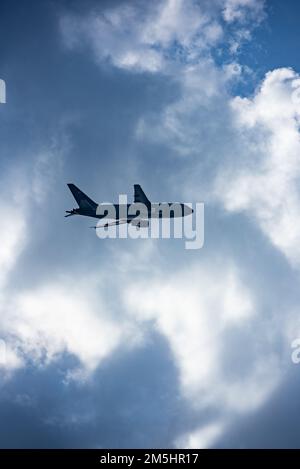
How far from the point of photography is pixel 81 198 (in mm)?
150125

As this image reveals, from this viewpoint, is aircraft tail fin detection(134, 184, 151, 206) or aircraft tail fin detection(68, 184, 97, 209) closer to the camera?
aircraft tail fin detection(134, 184, 151, 206)

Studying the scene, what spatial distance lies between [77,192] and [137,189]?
28458 mm

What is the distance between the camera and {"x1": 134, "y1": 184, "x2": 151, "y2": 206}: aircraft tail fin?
138625 millimetres

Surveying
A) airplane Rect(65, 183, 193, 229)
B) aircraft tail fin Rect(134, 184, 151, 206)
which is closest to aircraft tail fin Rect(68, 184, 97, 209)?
airplane Rect(65, 183, 193, 229)

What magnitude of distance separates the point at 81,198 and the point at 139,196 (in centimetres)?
2766

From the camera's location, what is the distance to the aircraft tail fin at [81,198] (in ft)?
491

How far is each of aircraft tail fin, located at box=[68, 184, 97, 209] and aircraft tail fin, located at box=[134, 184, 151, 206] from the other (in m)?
21.7

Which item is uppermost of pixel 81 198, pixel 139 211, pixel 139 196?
pixel 81 198

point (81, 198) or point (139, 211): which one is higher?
point (81, 198)

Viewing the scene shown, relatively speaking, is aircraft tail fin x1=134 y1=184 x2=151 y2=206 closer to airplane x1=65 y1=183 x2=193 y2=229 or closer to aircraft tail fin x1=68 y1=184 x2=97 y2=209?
airplane x1=65 y1=183 x2=193 y2=229

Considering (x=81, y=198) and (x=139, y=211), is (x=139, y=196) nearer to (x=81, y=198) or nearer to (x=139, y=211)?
(x=139, y=211)

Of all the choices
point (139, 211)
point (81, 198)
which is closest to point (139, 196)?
point (139, 211)
